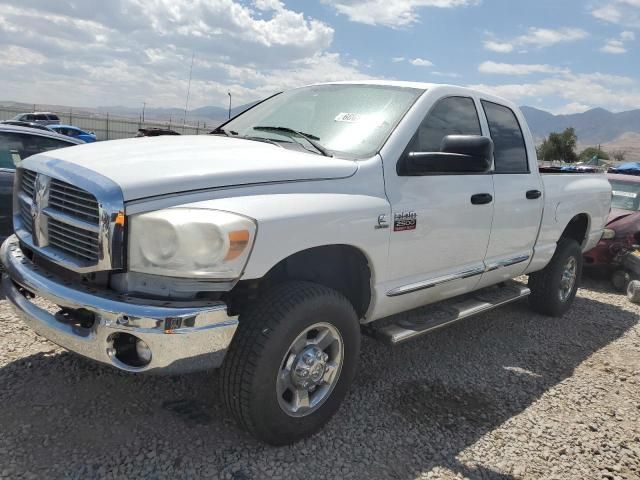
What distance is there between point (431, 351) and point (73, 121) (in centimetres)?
4153

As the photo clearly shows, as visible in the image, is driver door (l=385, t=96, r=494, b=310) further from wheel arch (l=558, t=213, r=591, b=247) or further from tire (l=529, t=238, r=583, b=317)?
wheel arch (l=558, t=213, r=591, b=247)

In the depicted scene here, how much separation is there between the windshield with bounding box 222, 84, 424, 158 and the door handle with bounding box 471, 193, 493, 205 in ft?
2.50

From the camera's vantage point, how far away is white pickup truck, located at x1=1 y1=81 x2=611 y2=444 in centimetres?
234

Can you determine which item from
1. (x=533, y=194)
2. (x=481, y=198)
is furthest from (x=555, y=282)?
(x=481, y=198)

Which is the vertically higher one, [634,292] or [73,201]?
[73,201]

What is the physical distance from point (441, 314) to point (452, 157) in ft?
3.68

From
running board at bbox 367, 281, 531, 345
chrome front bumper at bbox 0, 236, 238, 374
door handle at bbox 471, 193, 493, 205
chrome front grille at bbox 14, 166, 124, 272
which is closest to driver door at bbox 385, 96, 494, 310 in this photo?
door handle at bbox 471, 193, 493, 205

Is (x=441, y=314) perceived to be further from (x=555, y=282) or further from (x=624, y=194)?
(x=624, y=194)

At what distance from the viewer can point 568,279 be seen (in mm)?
5488

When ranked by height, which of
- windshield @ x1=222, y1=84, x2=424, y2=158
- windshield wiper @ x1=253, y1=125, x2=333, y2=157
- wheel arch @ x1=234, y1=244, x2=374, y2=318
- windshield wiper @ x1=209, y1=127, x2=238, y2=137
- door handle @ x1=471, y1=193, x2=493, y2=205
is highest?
windshield @ x1=222, y1=84, x2=424, y2=158

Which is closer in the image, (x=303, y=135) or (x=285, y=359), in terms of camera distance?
(x=285, y=359)

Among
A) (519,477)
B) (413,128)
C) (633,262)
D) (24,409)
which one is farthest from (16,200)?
(633,262)

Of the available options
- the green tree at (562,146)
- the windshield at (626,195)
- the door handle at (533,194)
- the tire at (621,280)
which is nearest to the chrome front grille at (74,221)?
the door handle at (533,194)

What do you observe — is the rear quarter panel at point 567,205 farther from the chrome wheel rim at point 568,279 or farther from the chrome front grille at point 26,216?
the chrome front grille at point 26,216
